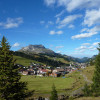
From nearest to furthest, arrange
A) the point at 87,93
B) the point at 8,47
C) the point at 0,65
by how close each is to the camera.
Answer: the point at 0,65, the point at 8,47, the point at 87,93

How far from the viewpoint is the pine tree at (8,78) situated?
13.3 meters

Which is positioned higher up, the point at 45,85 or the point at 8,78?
the point at 8,78

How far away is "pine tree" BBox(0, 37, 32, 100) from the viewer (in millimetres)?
13289

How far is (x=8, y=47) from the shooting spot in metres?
15.2

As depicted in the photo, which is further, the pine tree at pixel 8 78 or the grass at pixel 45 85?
the grass at pixel 45 85

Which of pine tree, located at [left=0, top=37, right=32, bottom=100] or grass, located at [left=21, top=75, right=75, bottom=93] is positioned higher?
pine tree, located at [left=0, top=37, right=32, bottom=100]

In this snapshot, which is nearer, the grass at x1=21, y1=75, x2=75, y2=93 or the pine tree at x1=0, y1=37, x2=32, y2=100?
the pine tree at x1=0, y1=37, x2=32, y2=100

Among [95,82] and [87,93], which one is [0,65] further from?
[87,93]

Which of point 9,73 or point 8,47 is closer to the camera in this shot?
point 9,73

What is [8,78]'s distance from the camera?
45.1ft

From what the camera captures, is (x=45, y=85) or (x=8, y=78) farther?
(x=45, y=85)

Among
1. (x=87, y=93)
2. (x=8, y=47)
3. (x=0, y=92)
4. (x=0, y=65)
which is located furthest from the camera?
(x=87, y=93)

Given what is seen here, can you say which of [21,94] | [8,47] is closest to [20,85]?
[21,94]

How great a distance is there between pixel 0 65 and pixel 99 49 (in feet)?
60.0
